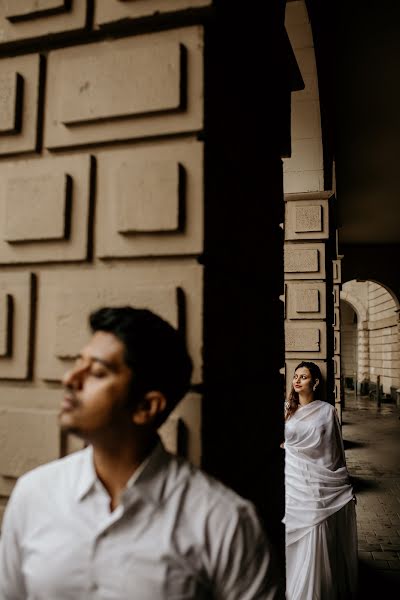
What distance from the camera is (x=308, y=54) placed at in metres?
5.45

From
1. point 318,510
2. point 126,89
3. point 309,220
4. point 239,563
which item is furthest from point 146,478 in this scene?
point 309,220

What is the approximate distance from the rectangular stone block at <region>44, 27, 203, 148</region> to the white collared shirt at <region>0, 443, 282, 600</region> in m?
1.25

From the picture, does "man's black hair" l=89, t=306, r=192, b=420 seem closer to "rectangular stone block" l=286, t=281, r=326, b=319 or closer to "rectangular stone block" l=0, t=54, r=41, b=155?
"rectangular stone block" l=0, t=54, r=41, b=155

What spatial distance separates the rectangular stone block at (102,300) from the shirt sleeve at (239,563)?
2.13 ft

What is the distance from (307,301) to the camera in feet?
20.2

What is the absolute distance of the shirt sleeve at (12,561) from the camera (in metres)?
1.31

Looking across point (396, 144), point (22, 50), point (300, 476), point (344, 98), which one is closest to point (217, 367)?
point (22, 50)

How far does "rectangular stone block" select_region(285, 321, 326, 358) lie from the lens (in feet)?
19.9

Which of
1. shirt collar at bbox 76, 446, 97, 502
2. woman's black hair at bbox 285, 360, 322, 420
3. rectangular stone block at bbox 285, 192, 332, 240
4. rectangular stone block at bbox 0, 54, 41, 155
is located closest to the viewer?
shirt collar at bbox 76, 446, 97, 502

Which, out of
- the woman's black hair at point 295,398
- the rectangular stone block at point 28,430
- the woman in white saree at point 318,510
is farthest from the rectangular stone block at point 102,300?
the woman's black hair at point 295,398

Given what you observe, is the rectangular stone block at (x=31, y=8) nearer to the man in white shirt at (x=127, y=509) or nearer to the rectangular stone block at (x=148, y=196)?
the rectangular stone block at (x=148, y=196)

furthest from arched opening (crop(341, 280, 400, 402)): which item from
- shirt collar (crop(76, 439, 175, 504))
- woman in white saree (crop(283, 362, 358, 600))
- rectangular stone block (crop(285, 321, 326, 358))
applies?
shirt collar (crop(76, 439, 175, 504))

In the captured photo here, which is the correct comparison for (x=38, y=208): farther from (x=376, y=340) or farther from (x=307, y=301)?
(x=376, y=340)

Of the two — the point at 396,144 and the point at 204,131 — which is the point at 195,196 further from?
the point at 396,144
